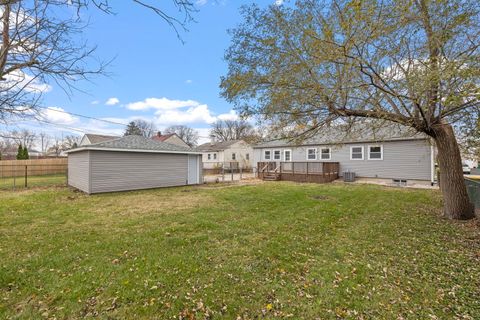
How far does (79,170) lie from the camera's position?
11852 millimetres

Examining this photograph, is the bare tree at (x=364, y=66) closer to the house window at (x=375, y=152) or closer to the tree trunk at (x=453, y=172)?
the tree trunk at (x=453, y=172)

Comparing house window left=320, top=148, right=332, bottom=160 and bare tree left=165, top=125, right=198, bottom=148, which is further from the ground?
bare tree left=165, top=125, right=198, bottom=148

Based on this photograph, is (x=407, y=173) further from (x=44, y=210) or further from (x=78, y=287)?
(x=44, y=210)

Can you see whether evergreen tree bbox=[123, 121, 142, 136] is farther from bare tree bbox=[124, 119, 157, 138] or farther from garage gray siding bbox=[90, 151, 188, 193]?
garage gray siding bbox=[90, 151, 188, 193]

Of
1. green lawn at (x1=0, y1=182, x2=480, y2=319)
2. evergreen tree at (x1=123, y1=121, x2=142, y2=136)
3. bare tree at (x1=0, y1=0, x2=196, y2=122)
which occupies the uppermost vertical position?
evergreen tree at (x1=123, y1=121, x2=142, y2=136)

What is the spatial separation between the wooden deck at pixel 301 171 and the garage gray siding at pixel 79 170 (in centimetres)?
1085

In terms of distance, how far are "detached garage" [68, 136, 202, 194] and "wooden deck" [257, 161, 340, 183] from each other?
5.30 metres

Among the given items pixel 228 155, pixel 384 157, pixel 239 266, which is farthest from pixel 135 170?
pixel 228 155

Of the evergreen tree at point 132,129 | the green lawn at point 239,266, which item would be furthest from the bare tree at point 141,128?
the green lawn at point 239,266

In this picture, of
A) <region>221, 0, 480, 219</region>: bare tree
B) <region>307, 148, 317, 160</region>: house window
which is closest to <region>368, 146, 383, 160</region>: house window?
<region>307, 148, 317, 160</region>: house window

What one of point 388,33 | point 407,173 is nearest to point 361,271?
point 388,33

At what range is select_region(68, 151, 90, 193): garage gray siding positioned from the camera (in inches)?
424

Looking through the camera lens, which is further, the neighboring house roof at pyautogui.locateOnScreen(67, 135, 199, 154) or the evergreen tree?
the evergreen tree

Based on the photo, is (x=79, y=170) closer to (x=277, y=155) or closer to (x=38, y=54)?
(x=38, y=54)
